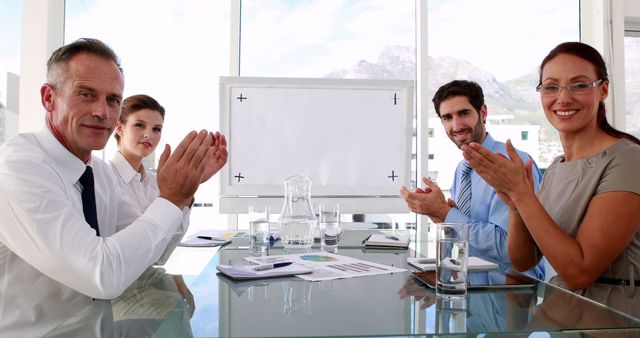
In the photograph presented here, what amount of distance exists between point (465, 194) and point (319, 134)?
1617 millimetres

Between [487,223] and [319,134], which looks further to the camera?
[319,134]

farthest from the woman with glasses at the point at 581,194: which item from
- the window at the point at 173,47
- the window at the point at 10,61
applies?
the window at the point at 10,61

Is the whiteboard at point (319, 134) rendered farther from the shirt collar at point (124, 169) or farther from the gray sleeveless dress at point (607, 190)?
the gray sleeveless dress at point (607, 190)

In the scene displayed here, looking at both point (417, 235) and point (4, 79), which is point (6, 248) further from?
point (4, 79)

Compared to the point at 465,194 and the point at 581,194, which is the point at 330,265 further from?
the point at 465,194

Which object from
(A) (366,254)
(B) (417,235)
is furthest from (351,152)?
(A) (366,254)

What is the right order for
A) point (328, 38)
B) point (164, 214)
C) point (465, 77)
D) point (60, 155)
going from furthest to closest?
point (465, 77), point (328, 38), point (60, 155), point (164, 214)

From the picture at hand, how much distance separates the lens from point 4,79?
3797mm

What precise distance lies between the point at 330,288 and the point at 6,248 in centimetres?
89

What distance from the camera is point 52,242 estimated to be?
1131 millimetres

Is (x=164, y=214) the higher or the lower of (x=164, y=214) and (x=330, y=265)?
the higher

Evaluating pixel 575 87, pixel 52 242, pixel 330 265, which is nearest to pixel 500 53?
pixel 575 87

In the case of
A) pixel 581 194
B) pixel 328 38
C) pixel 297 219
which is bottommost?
pixel 297 219

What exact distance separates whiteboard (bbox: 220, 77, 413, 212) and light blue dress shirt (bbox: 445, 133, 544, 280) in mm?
1474
